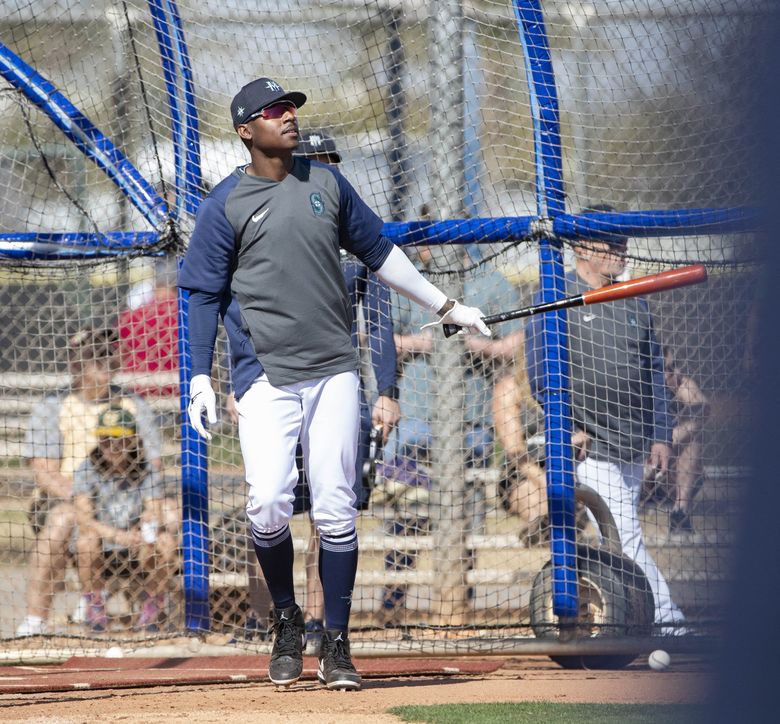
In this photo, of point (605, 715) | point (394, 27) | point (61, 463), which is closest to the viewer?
point (605, 715)

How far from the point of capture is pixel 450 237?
5340 millimetres

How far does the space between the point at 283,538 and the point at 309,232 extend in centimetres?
118

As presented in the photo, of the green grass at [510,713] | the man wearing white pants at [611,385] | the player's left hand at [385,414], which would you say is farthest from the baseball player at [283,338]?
the man wearing white pants at [611,385]

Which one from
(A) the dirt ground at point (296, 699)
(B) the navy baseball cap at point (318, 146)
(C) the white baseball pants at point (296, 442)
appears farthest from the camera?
(B) the navy baseball cap at point (318, 146)

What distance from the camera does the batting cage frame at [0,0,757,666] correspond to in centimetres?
521

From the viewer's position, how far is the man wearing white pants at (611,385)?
5.38 metres

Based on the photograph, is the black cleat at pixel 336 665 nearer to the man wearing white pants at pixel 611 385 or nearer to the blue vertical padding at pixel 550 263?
the blue vertical padding at pixel 550 263

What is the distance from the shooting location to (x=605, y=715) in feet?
12.0

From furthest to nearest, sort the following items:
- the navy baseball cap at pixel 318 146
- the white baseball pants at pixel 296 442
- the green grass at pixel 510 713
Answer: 1. the navy baseball cap at pixel 318 146
2. the white baseball pants at pixel 296 442
3. the green grass at pixel 510 713

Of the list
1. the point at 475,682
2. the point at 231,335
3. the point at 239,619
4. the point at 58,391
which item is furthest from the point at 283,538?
the point at 58,391

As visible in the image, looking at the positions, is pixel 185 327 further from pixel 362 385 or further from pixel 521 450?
pixel 521 450

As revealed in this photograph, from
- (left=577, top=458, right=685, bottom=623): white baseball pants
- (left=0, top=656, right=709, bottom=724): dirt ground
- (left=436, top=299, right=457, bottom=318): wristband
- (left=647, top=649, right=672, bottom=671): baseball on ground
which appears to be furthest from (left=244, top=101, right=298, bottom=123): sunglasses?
(left=647, top=649, right=672, bottom=671): baseball on ground

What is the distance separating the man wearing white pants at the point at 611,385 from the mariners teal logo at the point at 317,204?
168 cm

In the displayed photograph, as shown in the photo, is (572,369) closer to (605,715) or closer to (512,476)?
(512,476)
